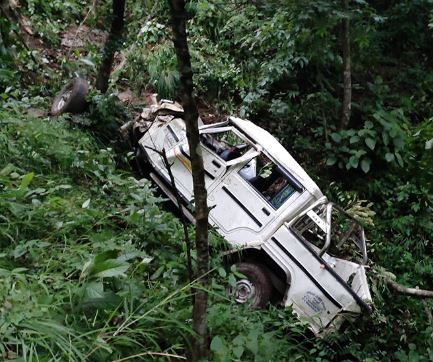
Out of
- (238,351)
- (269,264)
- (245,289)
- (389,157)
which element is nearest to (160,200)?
(238,351)

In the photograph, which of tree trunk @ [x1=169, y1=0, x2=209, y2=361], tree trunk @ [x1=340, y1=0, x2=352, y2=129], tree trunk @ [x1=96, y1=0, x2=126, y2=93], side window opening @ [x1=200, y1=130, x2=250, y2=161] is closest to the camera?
tree trunk @ [x1=169, y1=0, x2=209, y2=361]

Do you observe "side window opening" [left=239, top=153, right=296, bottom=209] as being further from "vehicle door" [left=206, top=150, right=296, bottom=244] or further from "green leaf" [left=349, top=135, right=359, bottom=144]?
"green leaf" [left=349, top=135, right=359, bottom=144]

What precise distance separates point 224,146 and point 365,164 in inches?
132

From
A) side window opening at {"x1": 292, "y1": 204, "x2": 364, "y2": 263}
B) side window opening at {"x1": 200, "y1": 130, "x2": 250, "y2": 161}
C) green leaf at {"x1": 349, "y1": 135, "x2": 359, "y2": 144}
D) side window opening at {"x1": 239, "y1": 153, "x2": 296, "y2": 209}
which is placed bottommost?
side window opening at {"x1": 292, "y1": 204, "x2": 364, "y2": 263}

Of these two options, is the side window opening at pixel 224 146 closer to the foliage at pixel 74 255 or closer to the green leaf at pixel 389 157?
the foliage at pixel 74 255

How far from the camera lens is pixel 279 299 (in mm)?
6277

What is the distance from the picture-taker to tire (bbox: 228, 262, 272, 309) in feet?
19.4

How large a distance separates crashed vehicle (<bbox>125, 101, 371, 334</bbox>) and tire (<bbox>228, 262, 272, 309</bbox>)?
12 millimetres

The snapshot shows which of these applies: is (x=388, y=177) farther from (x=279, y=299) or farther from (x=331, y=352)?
(x=331, y=352)

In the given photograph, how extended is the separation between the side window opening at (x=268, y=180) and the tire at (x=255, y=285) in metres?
0.82

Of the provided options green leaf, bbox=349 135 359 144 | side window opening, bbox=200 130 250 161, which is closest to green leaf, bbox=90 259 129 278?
side window opening, bbox=200 130 250 161

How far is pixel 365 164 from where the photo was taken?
363 inches

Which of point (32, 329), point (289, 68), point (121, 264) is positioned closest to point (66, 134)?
point (121, 264)

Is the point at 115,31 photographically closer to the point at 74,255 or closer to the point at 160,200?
the point at 160,200
